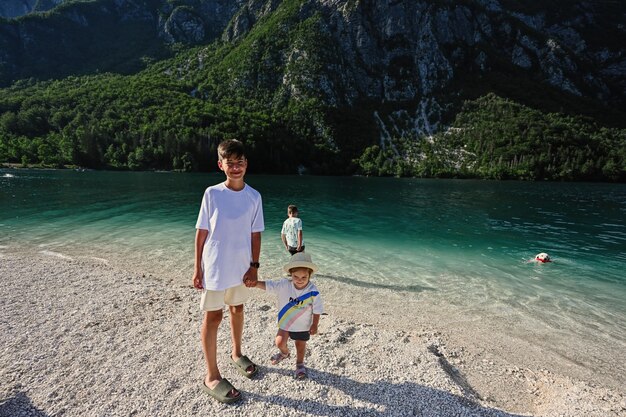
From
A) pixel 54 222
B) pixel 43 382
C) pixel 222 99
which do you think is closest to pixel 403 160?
pixel 222 99

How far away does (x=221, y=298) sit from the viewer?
449cm

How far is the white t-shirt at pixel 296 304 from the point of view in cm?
485

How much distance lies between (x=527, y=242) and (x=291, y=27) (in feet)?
699

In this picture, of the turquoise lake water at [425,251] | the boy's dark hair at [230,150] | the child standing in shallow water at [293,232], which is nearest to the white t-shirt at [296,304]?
the boy's dark hair at [230,150]

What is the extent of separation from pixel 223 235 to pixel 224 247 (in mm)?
166

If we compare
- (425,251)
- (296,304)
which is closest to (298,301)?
(296,304)

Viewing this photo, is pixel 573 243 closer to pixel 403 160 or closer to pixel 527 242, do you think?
pixel 527 242

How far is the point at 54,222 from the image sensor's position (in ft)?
71.1

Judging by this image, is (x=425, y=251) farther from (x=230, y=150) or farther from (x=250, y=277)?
(x=230, y=150)

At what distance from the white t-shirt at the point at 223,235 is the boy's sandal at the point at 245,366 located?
1659 mm

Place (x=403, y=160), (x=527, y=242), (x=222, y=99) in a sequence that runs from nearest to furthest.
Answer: (x=527, y=242) → (x=403, y=160) → (x=222, y=99)

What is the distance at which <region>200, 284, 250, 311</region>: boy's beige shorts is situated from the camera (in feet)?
14.4

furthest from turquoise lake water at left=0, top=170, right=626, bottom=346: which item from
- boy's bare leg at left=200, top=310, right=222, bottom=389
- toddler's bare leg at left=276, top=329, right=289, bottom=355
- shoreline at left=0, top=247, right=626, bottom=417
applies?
boy's bare leg at left=200, top=310, right=222, bottom=389

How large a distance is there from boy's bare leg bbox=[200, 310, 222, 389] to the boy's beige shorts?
123 mm
